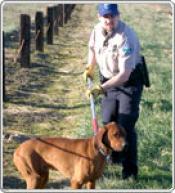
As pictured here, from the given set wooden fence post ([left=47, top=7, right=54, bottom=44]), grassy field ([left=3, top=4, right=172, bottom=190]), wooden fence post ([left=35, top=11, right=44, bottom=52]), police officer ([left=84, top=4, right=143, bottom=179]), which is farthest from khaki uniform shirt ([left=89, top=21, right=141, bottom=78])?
wooden fence post ([left=47, top=7, right=54, bottom=44])

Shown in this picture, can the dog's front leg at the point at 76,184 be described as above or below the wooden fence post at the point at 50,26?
below

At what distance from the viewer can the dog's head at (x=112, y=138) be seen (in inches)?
225

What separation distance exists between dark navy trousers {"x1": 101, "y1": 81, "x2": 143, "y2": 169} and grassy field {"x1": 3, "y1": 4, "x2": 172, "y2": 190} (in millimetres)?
308

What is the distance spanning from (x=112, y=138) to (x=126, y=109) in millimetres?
644

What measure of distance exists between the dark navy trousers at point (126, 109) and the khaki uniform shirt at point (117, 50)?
0.89 ft

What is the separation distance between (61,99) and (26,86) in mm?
994

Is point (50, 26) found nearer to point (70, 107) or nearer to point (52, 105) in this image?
point (52, 105)

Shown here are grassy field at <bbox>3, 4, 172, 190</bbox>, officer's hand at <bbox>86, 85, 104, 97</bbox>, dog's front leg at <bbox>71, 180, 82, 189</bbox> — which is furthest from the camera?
grassy field at <bbox>3, 4, 172, 190</bbox>

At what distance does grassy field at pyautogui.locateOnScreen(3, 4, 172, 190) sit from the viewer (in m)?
6.63

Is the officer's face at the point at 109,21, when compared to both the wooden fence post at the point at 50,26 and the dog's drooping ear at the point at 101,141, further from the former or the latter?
the wooden fence post at the point at 50,26

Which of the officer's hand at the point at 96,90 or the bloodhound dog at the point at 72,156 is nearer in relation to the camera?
the bloodhound dog at the point at 72,156

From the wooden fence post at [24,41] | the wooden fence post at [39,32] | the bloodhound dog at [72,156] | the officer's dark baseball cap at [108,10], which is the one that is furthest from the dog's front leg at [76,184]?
the wooden fence post at [39,32]

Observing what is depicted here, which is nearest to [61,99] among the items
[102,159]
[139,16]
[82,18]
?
[102,159]

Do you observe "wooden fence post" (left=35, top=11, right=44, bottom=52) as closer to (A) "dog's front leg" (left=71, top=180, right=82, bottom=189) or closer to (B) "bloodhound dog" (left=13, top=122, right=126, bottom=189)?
(B) "bloodhound dog" (left=13, top=122, right=126, bottom=189)
